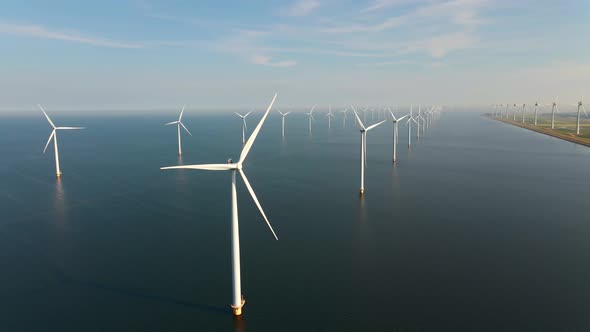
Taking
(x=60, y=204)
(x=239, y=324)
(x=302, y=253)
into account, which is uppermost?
(x=60, y=204)

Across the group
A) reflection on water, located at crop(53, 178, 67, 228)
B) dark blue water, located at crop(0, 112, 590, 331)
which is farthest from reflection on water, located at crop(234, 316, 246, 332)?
reflection on water, located at crop(53, 178, 67, 228)

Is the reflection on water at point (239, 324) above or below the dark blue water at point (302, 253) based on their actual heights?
below

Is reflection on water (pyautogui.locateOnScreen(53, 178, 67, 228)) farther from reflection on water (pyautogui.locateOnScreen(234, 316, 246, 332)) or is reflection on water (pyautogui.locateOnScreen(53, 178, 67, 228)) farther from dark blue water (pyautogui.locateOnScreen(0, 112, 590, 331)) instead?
reflection on water (pyautogui.locateOnScreen(234, 316, 246, 332))

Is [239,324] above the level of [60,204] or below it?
below

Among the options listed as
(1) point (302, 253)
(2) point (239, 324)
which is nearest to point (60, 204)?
(1) point (302, 253)

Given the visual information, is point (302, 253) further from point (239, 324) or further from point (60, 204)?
point (60, 204)

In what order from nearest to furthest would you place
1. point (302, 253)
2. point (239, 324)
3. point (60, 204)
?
1. point (239, 324)
2. point (302, 253)
3. point (60, 204)

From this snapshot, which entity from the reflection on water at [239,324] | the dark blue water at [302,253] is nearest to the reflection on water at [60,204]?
the dark blue water at [302,253]

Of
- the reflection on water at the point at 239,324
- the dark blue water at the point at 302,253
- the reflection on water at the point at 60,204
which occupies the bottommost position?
the reflection on water at the point at 239,324

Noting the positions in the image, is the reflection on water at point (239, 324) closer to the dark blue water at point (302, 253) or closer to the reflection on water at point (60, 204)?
the dark blue water at point (302, 253)
